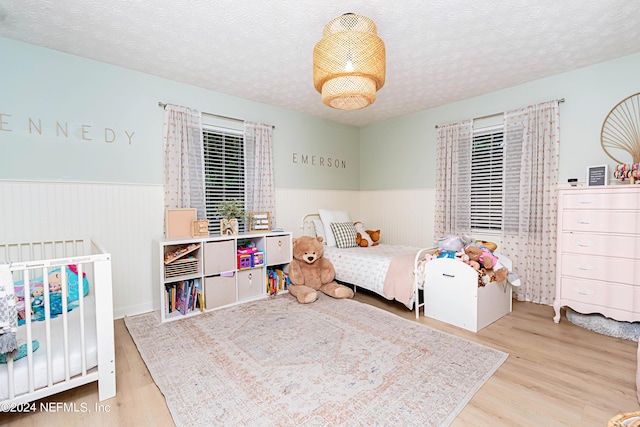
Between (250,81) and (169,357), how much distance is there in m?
2.74

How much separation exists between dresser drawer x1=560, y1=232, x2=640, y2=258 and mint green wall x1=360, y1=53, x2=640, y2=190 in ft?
2.60

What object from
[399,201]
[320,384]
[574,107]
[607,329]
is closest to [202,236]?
[320,384]

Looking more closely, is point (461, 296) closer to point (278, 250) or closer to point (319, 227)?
point (278, 250)

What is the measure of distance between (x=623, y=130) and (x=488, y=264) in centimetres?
185

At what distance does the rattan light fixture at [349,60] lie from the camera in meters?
1.72

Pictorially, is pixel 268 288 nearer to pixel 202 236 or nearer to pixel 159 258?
pixel 202 236

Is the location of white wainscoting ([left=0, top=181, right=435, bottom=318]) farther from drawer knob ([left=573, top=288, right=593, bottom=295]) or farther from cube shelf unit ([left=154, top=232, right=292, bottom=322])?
drawer knob ([left=573, top=288, right=593, bottom=295])

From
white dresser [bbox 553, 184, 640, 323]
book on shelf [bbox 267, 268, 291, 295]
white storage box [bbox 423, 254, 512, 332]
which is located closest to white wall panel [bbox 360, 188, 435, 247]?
white storage box [bbox 423, 254, 512, 332]

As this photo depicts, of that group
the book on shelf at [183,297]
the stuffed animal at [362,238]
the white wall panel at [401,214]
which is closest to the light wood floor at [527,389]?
the book on shelf at [183,297]

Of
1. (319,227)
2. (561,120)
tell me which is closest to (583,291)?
(561,120)

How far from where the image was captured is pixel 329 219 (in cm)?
422

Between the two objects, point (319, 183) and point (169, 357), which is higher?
point (319, 183)

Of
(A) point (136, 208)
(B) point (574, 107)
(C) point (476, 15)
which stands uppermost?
(C) point (476, 15)

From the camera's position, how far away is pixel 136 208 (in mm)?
3029
